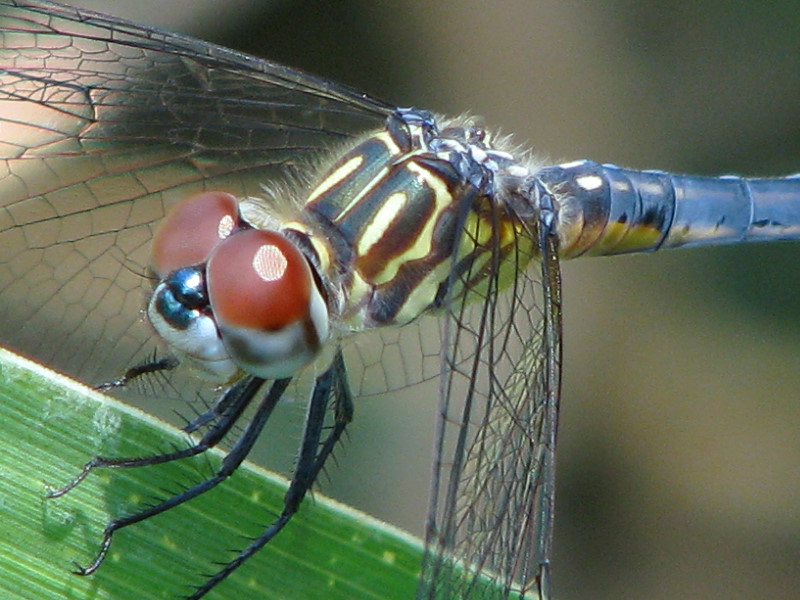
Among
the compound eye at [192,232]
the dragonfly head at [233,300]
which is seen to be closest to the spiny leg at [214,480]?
the dragonfly head at [233,300]

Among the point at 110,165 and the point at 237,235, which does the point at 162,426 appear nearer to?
the point at 237,235

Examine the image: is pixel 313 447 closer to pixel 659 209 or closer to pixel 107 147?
pixel 107 147

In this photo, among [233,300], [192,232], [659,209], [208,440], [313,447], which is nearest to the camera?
[233,300]

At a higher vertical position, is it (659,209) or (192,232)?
(659,209)

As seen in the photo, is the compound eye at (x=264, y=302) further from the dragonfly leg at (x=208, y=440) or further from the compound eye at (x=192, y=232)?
the dragonfly leg at (x=208, y=440)

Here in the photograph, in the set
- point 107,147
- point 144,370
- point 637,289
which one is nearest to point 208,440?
point 144,370
